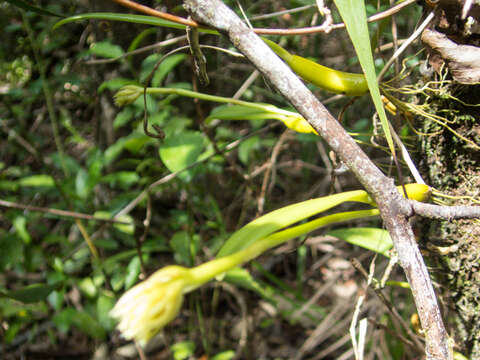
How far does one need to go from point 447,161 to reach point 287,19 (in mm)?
1537

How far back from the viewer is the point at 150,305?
35 cm

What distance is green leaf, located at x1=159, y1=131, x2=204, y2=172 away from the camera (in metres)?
0.98

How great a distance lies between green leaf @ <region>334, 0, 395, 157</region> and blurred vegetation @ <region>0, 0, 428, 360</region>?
1.82 feet

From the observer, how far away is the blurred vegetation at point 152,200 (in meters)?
1.24

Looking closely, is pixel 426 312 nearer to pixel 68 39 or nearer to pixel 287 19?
pixel 287 19

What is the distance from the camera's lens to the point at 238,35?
0.45 meters

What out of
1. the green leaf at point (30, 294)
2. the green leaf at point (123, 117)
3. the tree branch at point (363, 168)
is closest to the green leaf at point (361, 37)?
the tree branch at point (363, 168)

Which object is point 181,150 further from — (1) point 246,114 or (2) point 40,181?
(2) point 40,181

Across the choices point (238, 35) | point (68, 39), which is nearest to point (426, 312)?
point (238, 35)

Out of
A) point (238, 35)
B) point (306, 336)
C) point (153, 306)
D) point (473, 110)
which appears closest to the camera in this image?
point (153, 306)

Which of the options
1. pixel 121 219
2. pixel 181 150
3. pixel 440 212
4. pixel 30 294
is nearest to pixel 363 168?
pixel 440 212

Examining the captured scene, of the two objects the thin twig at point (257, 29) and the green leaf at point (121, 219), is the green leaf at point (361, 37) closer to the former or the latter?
the thin twig at point (257, 29)

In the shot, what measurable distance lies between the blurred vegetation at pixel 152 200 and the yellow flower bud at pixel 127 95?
31cm

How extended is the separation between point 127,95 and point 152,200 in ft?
3.53
